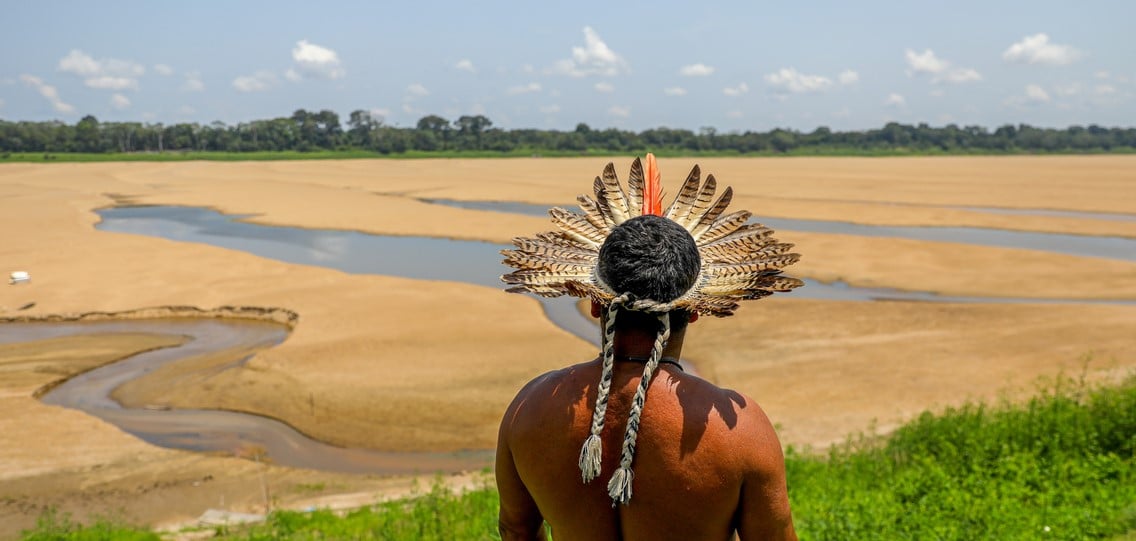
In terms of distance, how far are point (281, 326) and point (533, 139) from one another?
8963cm

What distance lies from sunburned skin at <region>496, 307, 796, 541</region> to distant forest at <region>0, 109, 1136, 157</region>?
311 ft

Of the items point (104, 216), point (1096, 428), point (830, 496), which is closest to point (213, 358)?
point (830, 496)

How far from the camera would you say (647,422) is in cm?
202

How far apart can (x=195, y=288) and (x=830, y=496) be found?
650 inches

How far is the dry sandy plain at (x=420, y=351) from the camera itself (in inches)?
398

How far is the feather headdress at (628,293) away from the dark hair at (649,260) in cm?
3

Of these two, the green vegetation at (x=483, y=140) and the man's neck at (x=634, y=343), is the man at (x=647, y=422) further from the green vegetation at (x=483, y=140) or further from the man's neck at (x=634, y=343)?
the green vegetation at (x=483, y=140)

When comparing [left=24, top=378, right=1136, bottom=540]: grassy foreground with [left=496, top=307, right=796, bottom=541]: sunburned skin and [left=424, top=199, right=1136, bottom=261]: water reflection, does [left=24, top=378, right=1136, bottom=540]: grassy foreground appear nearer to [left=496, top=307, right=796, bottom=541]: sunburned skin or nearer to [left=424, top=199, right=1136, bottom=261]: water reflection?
[left=496, top=307, right=796, bottom=541]: sunburned skin

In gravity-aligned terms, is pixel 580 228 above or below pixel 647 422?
above

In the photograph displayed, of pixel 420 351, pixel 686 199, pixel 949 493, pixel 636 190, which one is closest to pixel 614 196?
pixel 636 190

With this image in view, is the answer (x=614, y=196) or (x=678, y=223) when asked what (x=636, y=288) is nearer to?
(x=678, y=223)

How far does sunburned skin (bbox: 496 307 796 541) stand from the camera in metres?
2.01

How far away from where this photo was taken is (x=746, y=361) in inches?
563

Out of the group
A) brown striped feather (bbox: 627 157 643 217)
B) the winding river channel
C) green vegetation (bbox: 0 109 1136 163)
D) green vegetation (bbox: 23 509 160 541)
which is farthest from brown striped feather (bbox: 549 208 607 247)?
green vegetation (bbox: 0 109 1136 163)
